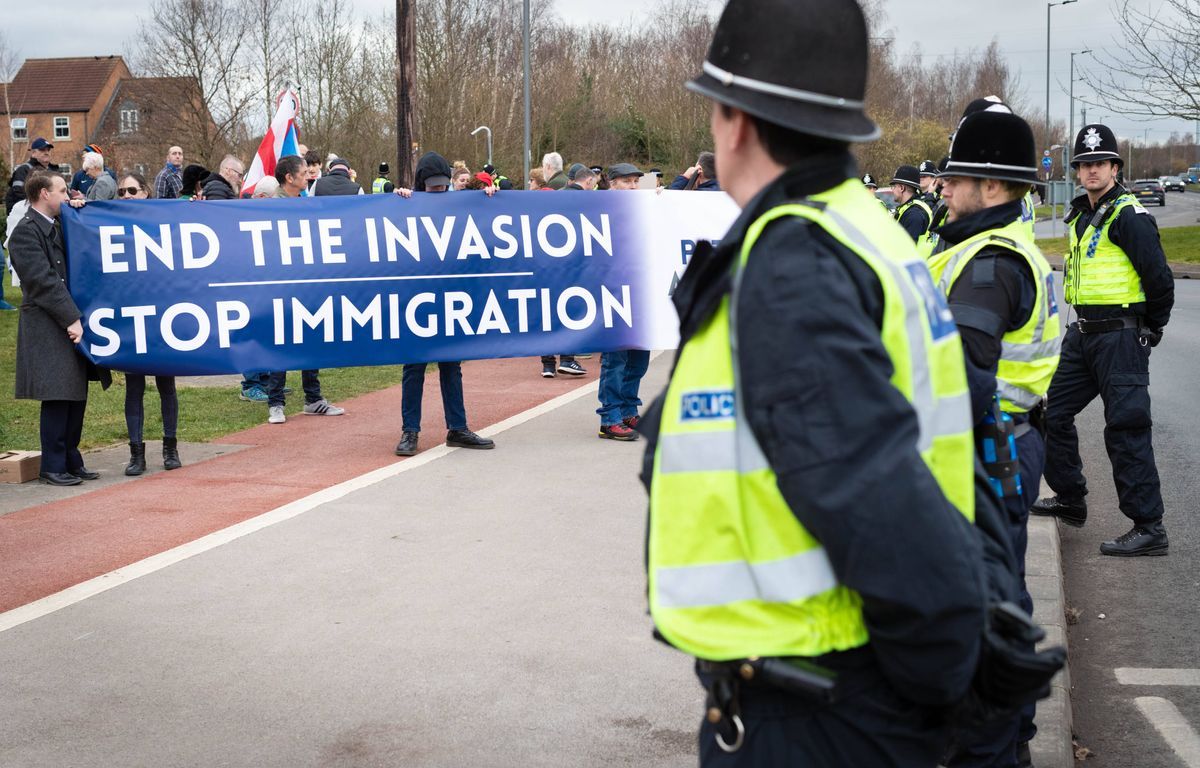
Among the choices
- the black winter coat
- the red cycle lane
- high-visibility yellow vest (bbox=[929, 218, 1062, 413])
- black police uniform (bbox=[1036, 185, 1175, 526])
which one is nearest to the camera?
high-visibility yellow vest (bbox=[929, 218, 1062, 413])

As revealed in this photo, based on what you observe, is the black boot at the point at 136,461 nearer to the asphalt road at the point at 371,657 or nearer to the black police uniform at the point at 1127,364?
the asphalt road at the point at 371,657

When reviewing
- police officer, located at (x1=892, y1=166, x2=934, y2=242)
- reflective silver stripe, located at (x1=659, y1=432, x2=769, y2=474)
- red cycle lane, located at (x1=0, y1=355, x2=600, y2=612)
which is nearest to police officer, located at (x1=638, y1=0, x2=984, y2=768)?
reflective silver stripe, located at (x1=659, y1=432, x2=769, y2=474)

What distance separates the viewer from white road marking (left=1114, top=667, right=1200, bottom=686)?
17.0 feet

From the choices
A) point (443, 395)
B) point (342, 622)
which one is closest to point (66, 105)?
point (443, 395)

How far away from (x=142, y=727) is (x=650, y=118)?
47.8m

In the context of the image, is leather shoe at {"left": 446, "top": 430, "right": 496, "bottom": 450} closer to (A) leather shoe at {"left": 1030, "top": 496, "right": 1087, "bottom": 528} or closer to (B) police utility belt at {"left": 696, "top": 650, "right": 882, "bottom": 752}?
(A) leather shoe at {"left": 1030, "top": 496, "right": 1087, "bottom": 528}

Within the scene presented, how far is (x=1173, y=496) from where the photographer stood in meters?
8.35

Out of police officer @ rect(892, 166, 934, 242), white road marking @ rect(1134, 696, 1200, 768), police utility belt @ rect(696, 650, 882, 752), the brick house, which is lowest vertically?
white road marking @ rect(1134, 696, 1200, 768)

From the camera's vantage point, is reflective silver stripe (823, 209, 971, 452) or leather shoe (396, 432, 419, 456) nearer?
reflective silver stripe (823, 209, 971, 452)

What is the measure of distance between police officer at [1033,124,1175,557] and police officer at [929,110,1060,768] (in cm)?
297

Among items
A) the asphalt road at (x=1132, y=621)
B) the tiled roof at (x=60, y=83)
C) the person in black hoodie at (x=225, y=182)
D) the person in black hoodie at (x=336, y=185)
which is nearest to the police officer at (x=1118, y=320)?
the asphalt road at (x=1132, y=621)

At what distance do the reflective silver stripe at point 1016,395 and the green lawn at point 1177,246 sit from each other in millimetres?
28492

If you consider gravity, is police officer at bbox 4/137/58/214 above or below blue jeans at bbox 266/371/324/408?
above

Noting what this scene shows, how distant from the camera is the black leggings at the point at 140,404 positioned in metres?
8.81
